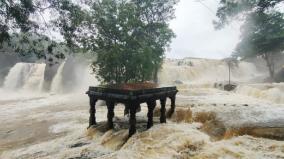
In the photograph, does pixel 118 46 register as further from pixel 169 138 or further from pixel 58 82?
pixel 58 82

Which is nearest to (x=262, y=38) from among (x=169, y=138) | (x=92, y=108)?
(x=92, y=108)

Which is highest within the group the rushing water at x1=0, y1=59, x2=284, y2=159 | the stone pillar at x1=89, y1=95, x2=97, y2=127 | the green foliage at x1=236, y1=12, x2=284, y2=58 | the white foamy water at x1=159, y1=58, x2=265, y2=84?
the green foliage at x1=236, y1=12, x2=284, y2=58

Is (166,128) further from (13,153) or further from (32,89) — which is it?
(32,89)

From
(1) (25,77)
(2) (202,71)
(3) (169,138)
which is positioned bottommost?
Result: (3) (169,138)

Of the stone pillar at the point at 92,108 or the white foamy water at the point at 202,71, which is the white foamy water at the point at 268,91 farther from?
the white foamy water at the point at 202,71

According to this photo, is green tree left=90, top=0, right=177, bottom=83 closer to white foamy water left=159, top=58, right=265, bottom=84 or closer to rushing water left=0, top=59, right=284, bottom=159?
rushing water left=0, top=59, right=284, bottom=159

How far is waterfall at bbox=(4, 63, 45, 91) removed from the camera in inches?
1945

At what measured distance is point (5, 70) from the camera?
54.7 meters

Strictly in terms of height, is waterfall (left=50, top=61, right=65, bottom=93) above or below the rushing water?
above

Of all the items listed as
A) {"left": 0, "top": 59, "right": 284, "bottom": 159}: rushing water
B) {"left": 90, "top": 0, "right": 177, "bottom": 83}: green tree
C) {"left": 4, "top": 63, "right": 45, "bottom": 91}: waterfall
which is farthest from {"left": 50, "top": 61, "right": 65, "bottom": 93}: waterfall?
{"left": 90, "top": 0, "right": 177, "bottom": 83}: green tree

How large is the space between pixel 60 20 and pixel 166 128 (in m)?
6.19

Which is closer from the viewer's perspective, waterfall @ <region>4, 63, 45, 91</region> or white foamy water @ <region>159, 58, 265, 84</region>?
waterfall @ <region>4, 63, 45, 91</region>

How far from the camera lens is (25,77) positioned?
5100cm

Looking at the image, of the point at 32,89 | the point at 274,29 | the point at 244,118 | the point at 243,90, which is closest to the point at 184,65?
the point at 274,29
